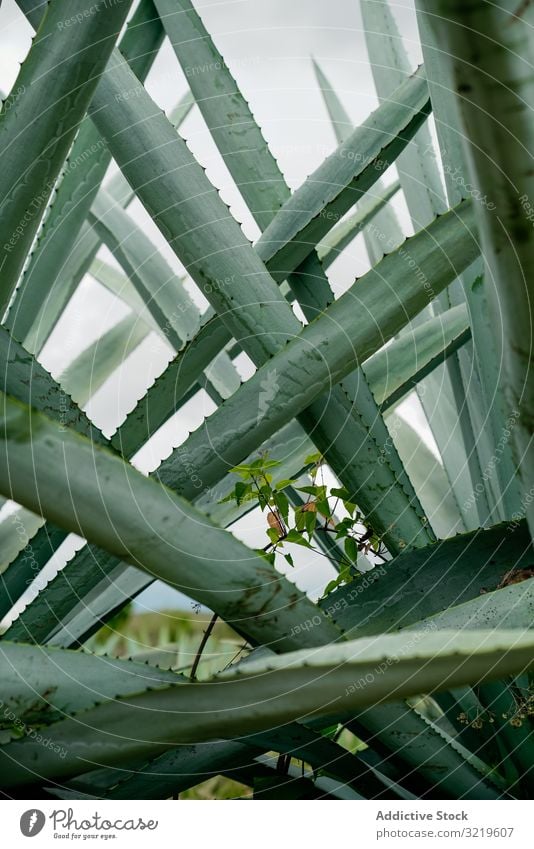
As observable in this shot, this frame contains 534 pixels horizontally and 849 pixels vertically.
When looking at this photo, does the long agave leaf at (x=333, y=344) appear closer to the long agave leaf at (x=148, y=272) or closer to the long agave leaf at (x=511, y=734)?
the long agave leaf at (x=511, y=734)

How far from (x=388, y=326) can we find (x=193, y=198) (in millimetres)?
172

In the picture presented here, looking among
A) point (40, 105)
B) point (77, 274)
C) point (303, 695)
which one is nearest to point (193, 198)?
point (40, 105)

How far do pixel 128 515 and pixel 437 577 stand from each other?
247mm

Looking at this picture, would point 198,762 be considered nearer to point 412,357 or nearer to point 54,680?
point 54,680

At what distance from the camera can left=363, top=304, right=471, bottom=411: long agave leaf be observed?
866 millimetres

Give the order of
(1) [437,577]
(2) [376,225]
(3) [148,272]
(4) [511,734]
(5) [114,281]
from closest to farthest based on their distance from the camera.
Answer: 1. (1) [437,577]
2. (4) [511,734]
3. (3) [148,272]
4. (2) [376,225]
5. (5) [114,281]

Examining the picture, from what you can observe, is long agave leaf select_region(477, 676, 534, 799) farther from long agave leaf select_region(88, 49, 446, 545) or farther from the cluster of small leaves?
long agave leaf select_region(88, 49, 446, 545)

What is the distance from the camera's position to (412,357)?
0.88 m

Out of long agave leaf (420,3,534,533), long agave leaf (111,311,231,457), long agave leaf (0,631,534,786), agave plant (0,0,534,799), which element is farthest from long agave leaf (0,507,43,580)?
long agave leaf (420,3,534,533)

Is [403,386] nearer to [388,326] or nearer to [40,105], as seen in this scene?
[388,326]

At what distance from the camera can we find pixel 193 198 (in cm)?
65

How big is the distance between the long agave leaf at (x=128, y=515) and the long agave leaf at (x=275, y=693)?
2.1 inches

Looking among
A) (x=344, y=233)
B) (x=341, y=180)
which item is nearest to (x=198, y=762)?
(x=341, y=180)

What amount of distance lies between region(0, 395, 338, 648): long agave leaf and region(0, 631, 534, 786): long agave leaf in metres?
0.05
